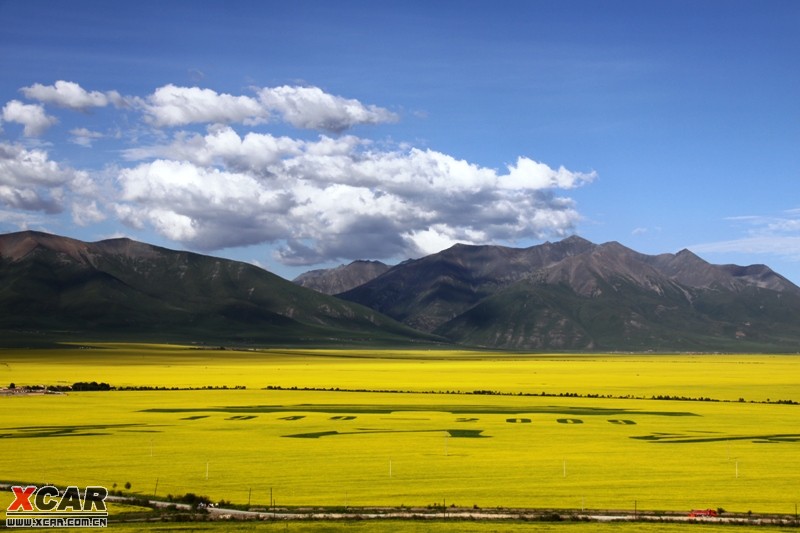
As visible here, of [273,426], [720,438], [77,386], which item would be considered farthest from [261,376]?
[720,438]

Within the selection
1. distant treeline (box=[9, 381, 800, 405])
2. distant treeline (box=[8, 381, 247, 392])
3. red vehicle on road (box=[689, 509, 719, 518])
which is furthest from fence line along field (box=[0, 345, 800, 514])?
distant treeline (box=[8, 381, 247, 392])

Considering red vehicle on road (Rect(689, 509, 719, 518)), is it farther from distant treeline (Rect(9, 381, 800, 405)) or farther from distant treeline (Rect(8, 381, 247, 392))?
distant treeline (Rect(8, 381, 247, 392))

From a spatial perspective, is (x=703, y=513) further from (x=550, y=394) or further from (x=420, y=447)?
(x=550, y=394)

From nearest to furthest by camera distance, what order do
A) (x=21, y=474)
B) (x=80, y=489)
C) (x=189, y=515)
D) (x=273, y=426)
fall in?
(x=189, y=515), (x=80, y=489), (x=21, y=474), (x=273, y=426)

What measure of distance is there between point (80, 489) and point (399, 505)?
1544cm

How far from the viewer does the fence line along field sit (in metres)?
41.0

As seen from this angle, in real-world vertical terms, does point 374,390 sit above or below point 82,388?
above

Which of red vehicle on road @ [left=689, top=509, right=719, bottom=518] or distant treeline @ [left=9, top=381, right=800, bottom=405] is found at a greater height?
distant treeline @ [left=9, top=381, right=800, bottom=405]

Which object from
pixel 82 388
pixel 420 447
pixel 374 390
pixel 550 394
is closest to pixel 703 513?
pixel 420 447

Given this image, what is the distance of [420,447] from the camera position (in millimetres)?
55281

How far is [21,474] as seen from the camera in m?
43.9

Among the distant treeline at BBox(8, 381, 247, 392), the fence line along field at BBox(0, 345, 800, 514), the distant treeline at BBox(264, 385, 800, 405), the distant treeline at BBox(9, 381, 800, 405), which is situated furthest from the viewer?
the distant treeline at BBox(8, 381, 247, 392)

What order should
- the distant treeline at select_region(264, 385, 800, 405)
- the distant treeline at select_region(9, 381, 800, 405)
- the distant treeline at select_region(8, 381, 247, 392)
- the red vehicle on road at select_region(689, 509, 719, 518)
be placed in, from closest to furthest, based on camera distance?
the red vehicle on road at select_region(689, 509, 719, 518) < the distant treeline at select_region(264, 385, 800, 405) < the distant treeline at select_region(9, 381, 800, 405) < the distant treeline at select_region(8, 381, 247, 392)

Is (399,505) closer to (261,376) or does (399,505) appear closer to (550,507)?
(550,507)
